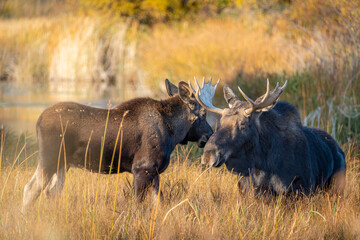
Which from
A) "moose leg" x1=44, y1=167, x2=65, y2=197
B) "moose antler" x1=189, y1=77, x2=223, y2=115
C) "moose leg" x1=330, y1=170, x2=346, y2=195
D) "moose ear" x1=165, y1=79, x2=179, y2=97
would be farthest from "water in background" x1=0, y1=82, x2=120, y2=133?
"moose leg" x1=330, y1=170, x2=346, y2=195

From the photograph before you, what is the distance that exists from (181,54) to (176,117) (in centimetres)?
1270

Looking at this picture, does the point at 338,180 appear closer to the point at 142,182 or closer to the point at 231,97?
the point at 231,97

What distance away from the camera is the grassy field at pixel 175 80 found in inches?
191

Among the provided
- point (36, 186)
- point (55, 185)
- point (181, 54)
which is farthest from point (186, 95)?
point (181, 54)

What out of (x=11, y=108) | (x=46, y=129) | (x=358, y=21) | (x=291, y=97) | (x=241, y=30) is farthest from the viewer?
(x=241, y=30)

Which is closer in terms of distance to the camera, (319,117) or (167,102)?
(167,102)

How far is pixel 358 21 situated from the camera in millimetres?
10180

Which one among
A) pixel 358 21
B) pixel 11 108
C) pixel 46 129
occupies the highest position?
pixel 358 21

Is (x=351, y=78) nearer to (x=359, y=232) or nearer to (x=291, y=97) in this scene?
(x=291, y=97)

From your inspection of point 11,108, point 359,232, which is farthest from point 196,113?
point 11,108

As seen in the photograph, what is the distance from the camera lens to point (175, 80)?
17875 mm

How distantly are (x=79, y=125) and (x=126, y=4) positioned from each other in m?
23.4

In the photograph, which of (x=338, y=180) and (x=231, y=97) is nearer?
(x=231, y=97)

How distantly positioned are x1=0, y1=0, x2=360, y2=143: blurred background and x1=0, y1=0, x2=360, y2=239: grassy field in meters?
0.05
